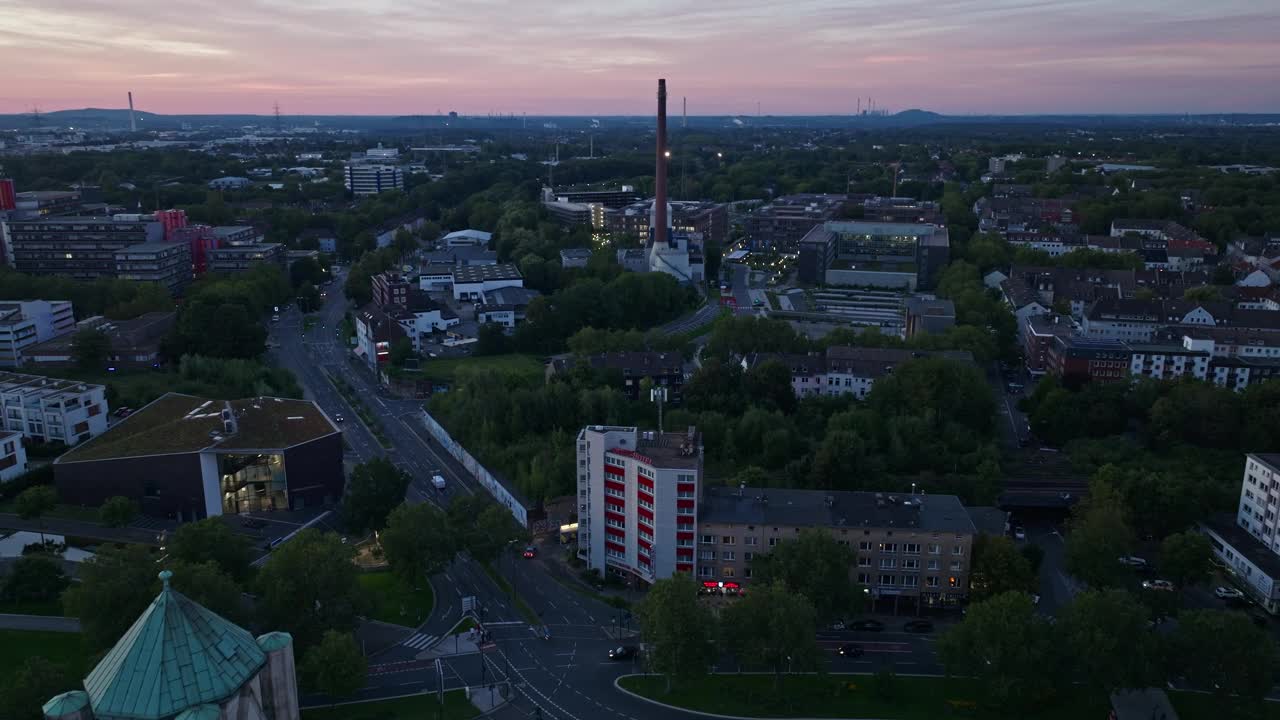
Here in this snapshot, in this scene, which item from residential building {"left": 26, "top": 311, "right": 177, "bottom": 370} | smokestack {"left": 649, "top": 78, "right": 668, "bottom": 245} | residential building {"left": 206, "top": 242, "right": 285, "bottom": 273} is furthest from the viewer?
smokestack {"left": 649, "top": 78, "right": 668, "bottom": 245}

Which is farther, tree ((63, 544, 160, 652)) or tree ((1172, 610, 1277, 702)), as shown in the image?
tree ((63, 544, 160, 652))

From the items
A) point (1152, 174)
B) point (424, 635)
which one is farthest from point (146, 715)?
point (1152, 174)

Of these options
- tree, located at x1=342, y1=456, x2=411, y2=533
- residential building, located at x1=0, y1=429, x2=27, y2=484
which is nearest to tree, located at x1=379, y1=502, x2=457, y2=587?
tree, located at x1=342, y1=456, x2=411, y2=533

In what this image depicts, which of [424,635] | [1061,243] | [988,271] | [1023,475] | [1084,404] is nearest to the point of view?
[424,635]

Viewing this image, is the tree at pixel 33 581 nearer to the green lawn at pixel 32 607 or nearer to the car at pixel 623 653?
the green lawn at pixel 32 607

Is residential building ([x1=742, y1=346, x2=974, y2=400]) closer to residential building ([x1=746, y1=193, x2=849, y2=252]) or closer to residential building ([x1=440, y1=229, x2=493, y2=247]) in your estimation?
residential building ([x1=746, y1=193, x2=849, y2=252])

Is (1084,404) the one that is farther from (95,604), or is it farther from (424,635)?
(95,604)
